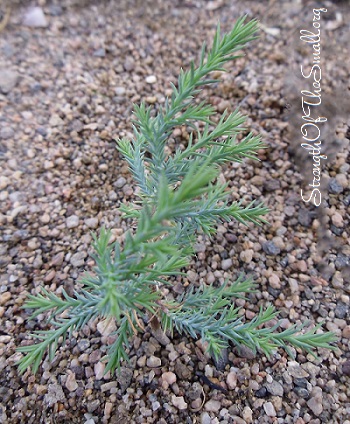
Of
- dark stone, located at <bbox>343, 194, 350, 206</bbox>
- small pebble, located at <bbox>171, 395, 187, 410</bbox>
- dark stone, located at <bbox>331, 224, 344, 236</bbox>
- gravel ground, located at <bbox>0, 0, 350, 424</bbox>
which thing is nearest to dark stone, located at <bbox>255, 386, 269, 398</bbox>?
gravel ground, located at <bbox>0, 0, 350, 424</bbox>

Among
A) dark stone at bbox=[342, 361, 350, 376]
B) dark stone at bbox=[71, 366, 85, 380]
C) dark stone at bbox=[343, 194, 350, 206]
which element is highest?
dark stone at bbox=[343, 194, 350, 206]

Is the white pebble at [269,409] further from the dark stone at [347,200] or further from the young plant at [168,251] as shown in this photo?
the dark stone at [347,200]

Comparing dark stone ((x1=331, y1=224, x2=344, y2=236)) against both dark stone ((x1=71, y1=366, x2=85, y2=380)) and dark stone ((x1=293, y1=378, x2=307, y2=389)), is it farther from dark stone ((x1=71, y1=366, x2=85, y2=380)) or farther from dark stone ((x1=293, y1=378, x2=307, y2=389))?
dark stone ((x1=71, y1=366, x2=85, y2=380))

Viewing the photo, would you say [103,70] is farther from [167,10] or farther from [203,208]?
[203,208]

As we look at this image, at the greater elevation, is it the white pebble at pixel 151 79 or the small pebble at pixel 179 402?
the white pebble at pixel 151 79

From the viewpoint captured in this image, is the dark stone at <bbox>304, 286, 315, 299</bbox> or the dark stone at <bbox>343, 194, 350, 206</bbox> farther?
the dark stone at <bbox>343, 194, 350, 206</bbox>

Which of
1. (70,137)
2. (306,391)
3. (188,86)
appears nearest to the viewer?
(188,86)

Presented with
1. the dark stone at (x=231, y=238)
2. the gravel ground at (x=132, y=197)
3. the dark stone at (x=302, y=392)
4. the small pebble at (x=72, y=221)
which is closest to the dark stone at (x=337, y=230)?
the gravel ground at (x=132, y=197)

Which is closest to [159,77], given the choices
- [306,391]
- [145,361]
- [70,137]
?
[70,137]
